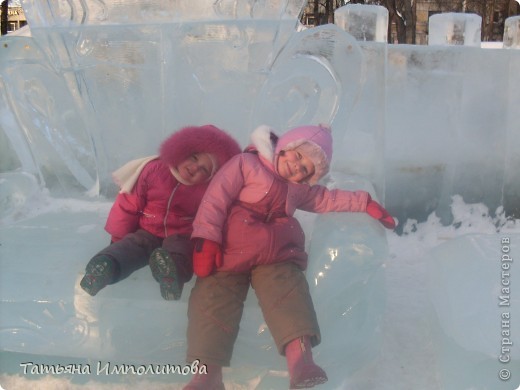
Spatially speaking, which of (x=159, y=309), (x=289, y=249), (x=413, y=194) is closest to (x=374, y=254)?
(x=289, y=249)

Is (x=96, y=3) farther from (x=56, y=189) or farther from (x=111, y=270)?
(x=111, y=270)

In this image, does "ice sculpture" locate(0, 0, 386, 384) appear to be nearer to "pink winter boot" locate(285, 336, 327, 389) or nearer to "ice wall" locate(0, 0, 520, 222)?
"ice wall" locate(0, 0, 520, 222)

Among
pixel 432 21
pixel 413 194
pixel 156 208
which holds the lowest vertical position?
pixel 413 194

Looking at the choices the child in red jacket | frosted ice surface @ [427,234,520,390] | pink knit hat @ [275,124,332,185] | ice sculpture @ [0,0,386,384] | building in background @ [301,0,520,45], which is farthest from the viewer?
building in background @ [301,0,520,45]

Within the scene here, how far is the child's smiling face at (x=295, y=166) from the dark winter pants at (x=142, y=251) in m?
0.36

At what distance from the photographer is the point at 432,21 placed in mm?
2789

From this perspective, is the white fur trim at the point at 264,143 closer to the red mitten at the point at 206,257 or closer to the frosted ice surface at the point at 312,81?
the red mitten at the point at 206,257

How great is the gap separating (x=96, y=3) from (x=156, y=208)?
2.96ft

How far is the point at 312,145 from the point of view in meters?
1.60

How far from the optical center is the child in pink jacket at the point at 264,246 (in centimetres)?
145

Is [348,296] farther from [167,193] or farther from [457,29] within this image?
[457,29]

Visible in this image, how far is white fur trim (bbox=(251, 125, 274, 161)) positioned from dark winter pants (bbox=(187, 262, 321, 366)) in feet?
1.07

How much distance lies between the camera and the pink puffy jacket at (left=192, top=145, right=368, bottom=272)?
1581mm

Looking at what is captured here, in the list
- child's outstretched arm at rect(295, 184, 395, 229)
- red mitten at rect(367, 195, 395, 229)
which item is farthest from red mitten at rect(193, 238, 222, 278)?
red mitten at rect(367, 195, 395, 229)
